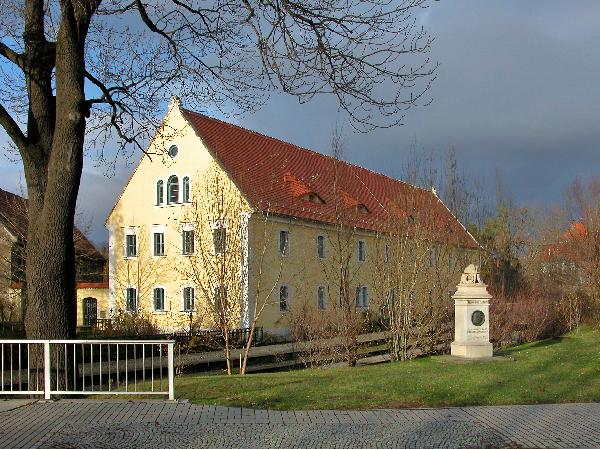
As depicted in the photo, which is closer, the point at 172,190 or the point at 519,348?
the point at 519,348

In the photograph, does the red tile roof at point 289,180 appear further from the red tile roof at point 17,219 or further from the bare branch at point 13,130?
the bare branch at point 13,130

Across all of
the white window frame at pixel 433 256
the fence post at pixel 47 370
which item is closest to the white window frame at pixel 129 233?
the white window frame at pixel 433 256

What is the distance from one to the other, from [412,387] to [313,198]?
86.2ft

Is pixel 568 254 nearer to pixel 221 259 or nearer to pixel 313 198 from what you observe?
pixel 313 198

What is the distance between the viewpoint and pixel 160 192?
38562 millimetres

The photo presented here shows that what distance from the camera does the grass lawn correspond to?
35.3 feet

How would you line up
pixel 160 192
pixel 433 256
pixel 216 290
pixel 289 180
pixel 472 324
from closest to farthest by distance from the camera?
pixel 472 324, pixel 216 290, pixel 433 256, pixel 289 180, pixel 160 192

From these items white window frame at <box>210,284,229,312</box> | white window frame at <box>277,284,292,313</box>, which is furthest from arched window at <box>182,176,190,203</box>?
white window frame at <box>210,284,229,312</box>

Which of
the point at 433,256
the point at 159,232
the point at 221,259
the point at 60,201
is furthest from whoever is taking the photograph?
the point at 159,232

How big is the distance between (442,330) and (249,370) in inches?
262

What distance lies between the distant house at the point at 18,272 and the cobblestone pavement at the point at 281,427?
2755 centimetres

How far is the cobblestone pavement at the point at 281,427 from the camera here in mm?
7867

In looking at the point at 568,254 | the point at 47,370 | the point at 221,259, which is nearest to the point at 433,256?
the point at 221,259

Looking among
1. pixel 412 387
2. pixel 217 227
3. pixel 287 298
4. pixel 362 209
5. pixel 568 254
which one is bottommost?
pixel 412 387
